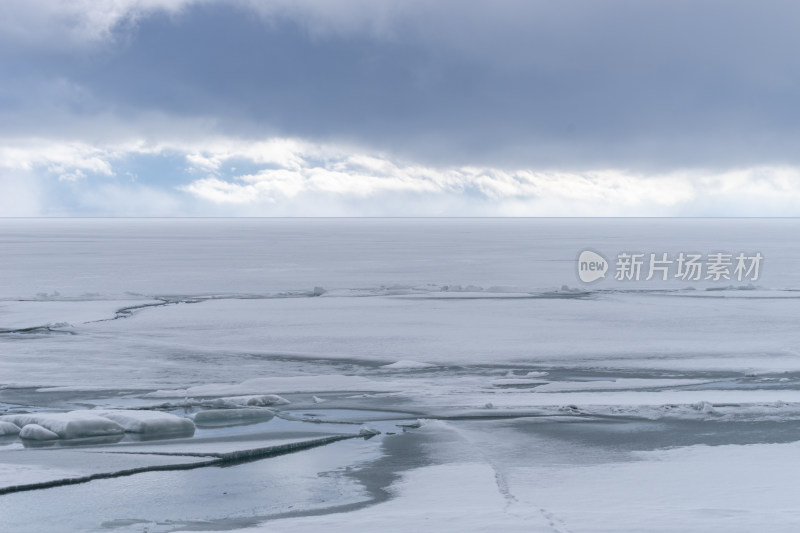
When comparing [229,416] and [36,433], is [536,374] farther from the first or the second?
[36,433]

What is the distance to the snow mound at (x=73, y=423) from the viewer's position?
9.23m

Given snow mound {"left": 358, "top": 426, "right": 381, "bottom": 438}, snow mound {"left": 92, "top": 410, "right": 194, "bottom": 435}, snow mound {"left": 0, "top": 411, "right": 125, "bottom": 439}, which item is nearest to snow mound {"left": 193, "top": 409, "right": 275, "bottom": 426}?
snow mound {"left": 92, "top": 410, "right": 194, "bottom": 435}

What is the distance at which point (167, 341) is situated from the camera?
53.7 feet

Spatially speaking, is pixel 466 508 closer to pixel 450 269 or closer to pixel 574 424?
pixel 574 424

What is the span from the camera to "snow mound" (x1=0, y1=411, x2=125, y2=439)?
30.3 feet

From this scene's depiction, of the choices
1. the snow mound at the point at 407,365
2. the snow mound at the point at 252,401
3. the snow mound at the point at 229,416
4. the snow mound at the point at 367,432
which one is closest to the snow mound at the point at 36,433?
the snow mound at the point at 229,416

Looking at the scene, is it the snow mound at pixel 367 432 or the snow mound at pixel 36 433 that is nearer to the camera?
the snow mound at pixel 36 433

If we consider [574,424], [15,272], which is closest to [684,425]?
[574,424]

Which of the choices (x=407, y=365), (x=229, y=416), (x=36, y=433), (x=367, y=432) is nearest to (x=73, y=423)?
(x=36, y=433)

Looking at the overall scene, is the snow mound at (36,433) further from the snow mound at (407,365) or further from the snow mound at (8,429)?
the snow mound at (407,365)

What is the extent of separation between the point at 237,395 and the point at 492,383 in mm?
3481

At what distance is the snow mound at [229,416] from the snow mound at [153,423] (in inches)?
13.5

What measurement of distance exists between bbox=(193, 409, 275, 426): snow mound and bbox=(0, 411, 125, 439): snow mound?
899mm

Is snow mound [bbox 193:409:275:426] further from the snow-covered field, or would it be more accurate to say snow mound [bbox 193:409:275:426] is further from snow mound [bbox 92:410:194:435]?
snow mound [bbox 92:410:194:435]
